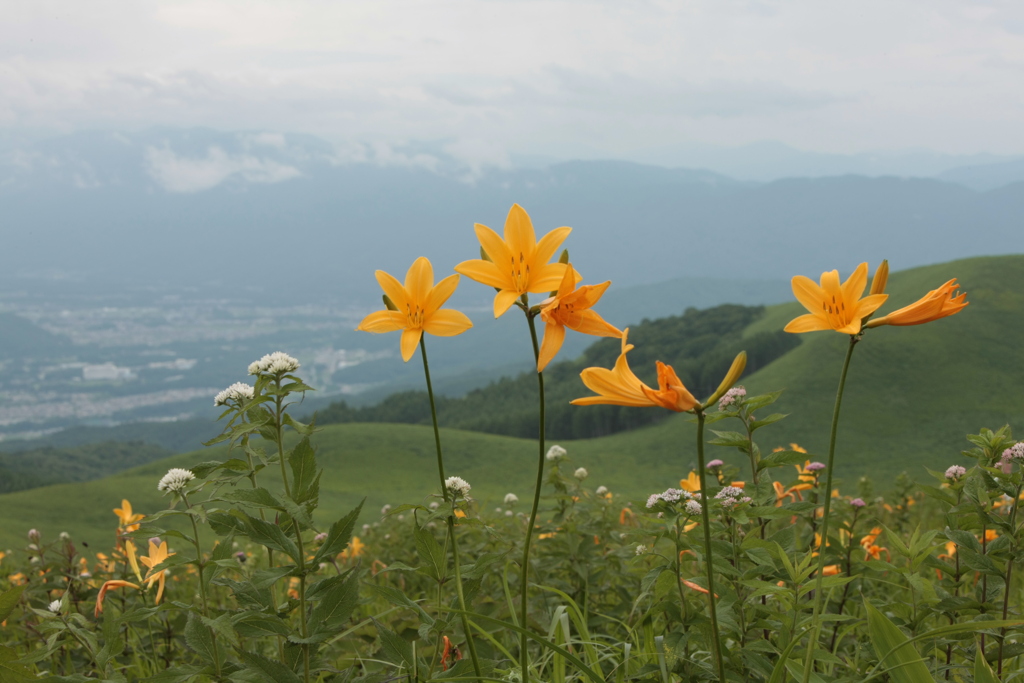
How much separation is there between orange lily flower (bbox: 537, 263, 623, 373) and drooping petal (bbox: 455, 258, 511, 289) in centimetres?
11

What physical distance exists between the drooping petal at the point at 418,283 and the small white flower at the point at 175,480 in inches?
37.6

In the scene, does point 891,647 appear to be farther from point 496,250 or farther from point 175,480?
point 175,480

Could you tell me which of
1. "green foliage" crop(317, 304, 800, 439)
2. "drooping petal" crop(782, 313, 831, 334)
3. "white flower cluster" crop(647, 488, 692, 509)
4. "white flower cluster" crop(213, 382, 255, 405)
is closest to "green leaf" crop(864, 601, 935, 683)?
→ "white flower cluster" crop(647, 488, 692, 509)

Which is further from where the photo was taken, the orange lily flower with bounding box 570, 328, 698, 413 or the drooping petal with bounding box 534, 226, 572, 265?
the drooping petal with bounding box 534, 226, 572, 265

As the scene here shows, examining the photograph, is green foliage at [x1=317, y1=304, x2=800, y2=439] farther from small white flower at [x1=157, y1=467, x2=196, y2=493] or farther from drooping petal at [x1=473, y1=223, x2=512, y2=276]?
drooping petal at [x1=473, y1=223, x2=512, y2=276]

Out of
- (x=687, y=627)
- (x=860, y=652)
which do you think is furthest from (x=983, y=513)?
(x=687, y=627)

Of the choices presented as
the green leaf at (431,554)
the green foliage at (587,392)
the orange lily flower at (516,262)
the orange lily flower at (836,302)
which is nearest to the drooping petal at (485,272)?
the orange lily flower at (516,262)

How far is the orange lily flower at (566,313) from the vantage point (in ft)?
3.76

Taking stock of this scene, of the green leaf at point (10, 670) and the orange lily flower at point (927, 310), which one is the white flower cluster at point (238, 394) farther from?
the orange lily flower at point (927, 310)

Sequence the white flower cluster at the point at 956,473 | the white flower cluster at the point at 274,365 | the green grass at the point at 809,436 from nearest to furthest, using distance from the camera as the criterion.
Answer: the white flower cluster at the point at 274,365 → the white flower cluster at the point at 956,473 → the green grass at the point at 809,436

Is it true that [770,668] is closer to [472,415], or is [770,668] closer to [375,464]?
[375,464]

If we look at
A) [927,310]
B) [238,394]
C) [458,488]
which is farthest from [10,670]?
[927,310]

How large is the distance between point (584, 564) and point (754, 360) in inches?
1108

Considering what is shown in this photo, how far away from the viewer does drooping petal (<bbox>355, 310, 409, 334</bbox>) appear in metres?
1.32
